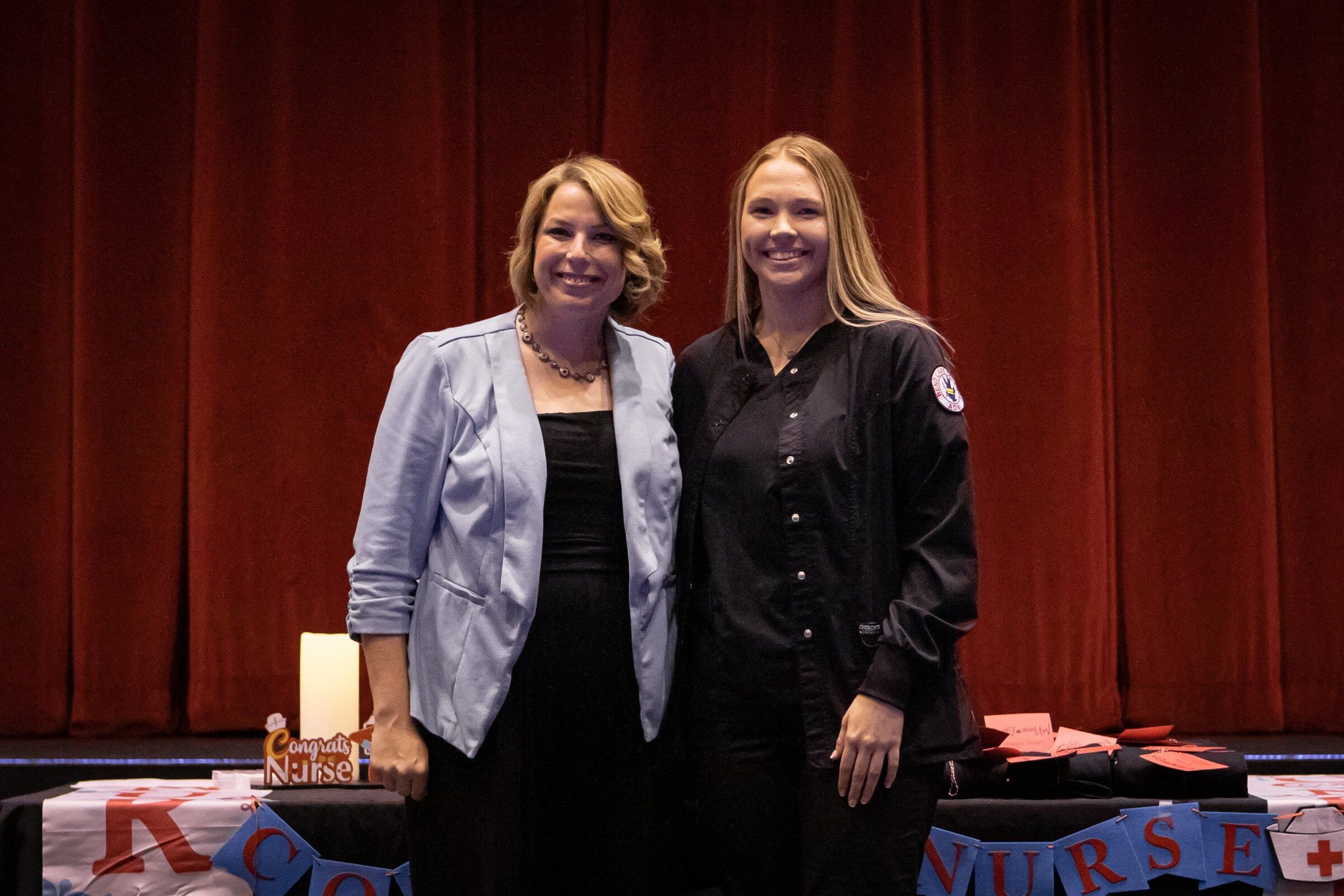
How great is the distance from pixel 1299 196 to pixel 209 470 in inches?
129

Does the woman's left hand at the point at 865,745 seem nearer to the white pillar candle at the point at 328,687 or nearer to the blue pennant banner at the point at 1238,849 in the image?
the blue pennant banner at the point at 1238,849

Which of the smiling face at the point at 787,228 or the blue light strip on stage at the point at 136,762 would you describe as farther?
the blue light strip on stage at the point at 136,762

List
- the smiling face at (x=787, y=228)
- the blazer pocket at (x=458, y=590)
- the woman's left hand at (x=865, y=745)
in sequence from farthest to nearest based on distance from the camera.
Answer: the smiling face at (x=787, y=228), the blazer pocket at (x=458, y=590), the woman's left hand at (x=865, y=745)

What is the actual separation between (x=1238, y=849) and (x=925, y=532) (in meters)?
0.93

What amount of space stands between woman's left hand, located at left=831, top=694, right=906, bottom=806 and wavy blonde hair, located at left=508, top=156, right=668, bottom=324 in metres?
0.70

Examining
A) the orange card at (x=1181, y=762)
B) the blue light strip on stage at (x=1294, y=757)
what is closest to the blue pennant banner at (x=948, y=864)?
the orange card at (x=1181, y=762)

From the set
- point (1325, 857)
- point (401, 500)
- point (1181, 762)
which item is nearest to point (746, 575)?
point (401, 500)

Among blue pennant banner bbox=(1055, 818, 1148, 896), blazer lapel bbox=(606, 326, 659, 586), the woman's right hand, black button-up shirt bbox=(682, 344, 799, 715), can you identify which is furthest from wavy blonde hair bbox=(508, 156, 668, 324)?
blue pennant banner bbox=(1055, 818, 1148, 896)

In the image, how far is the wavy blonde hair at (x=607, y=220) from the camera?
1707 millimetres

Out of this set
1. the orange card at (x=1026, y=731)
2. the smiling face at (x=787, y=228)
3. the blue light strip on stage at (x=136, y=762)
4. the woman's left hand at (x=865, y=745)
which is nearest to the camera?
the woman's left hand at (x=865, y=745)

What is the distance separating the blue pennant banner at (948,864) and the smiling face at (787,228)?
0.95 m

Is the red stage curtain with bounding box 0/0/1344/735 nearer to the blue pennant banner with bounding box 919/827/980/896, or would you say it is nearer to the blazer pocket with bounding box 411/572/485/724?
the blue pennant banner with bounding box 919/827/980/896

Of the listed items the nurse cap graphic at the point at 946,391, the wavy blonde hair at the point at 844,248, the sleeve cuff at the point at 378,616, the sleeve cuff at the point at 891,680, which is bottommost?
the sleeve cuff at the point at 891,680

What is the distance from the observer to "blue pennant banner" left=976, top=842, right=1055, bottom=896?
197 centimetres
